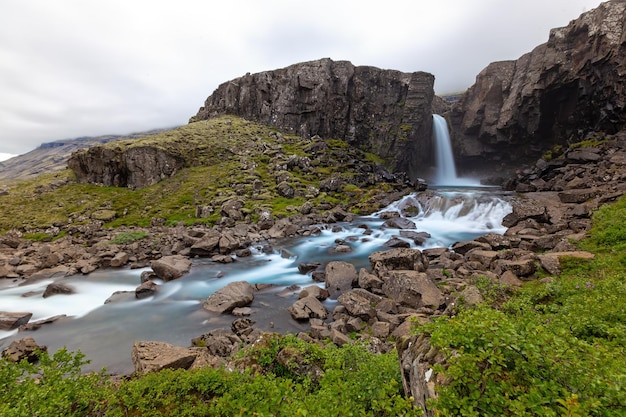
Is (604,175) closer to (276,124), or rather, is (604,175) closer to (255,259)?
(255,259)

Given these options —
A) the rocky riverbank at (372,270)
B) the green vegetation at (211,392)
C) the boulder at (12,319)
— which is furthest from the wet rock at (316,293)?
the boulder at (12,319)

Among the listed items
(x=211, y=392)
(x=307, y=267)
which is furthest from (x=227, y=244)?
(x=211, y=392)

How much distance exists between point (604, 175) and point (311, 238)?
40.3m

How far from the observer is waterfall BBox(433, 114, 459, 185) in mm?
85144

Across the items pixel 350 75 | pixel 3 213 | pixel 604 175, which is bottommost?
pixel 604 175

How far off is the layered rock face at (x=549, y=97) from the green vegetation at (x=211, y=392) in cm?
7126

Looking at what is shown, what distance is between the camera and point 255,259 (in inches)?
1070

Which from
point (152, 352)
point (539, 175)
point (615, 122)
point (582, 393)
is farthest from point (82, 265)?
point (615, 122)

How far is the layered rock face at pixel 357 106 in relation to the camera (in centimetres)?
7988

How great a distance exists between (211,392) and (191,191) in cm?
4935

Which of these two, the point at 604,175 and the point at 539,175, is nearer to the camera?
→ the point at 604,175

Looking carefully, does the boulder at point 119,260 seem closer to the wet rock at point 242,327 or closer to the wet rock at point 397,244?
the wet rock at point 242,327

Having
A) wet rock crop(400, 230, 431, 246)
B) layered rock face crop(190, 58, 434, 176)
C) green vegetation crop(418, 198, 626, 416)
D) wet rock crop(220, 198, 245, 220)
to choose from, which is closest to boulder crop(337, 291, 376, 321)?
green vegetation crop(418, 198, 626, 416)

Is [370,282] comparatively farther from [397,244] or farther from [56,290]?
[56,290]
